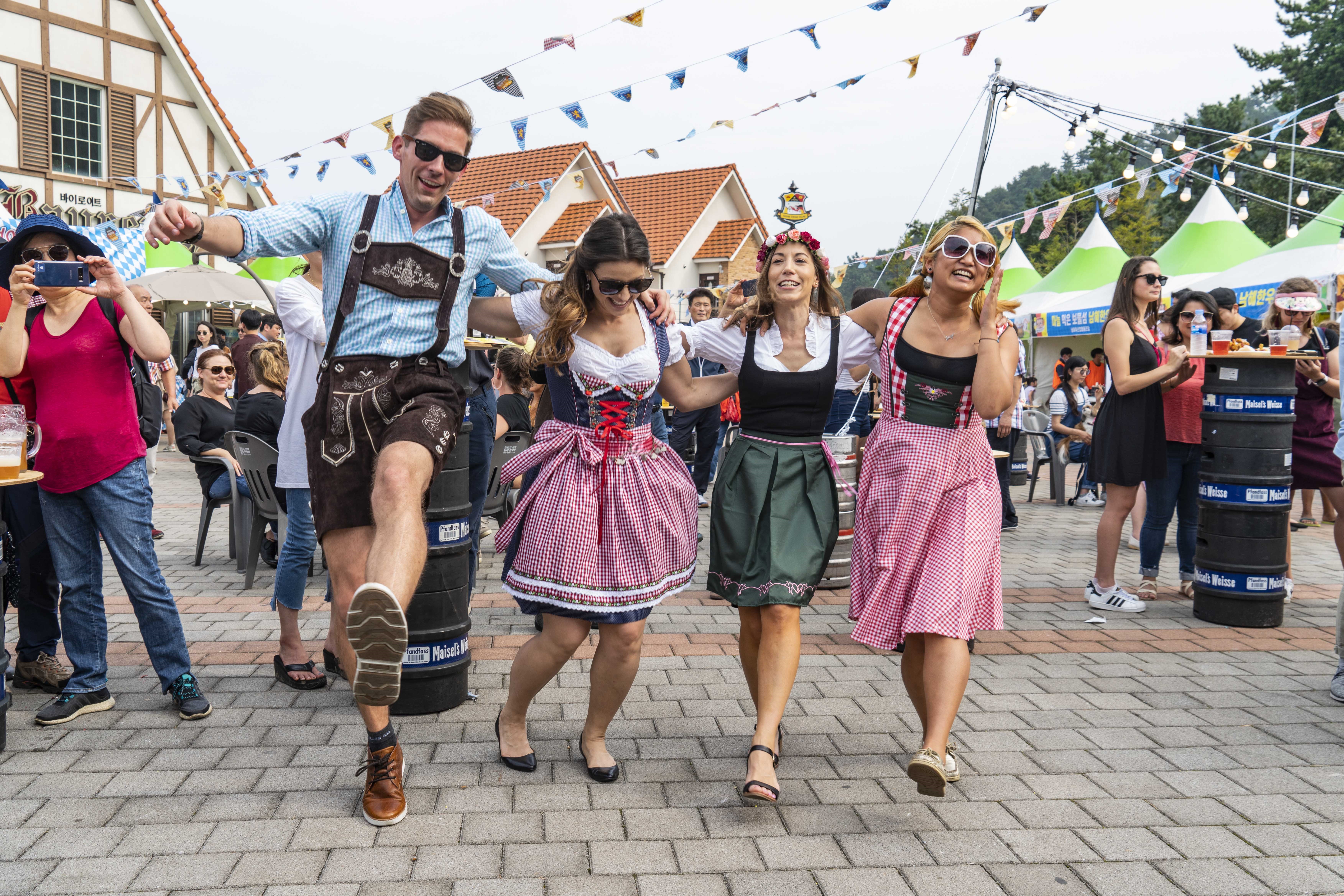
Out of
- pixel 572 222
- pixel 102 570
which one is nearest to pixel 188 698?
pixel 102 570

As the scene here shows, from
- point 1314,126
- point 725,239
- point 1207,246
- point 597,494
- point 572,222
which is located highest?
point 572,222

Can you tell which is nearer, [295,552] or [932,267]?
[932,267]

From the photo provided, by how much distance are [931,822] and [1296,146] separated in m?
12.4

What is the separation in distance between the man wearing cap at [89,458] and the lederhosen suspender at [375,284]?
1.09 m

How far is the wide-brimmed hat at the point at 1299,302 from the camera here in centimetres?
657

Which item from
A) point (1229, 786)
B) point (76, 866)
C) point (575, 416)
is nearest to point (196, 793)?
point (76, 866)

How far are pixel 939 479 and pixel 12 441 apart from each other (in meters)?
3.24

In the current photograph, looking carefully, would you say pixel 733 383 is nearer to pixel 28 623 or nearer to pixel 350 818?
pixel 350 818

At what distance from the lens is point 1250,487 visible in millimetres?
5809

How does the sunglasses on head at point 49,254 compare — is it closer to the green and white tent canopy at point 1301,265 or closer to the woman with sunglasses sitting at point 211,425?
the woman with sunglasses sitting at point 211,425

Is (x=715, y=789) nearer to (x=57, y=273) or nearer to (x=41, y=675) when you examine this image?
(x=57, y=273)

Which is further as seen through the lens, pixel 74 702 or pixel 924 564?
pixel 74 702

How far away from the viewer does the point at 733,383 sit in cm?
363

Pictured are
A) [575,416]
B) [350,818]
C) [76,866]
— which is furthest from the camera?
[575,416]
